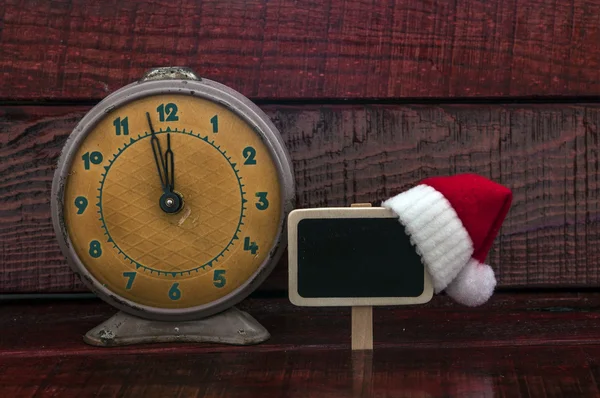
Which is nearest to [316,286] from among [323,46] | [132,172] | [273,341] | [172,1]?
[273,341]

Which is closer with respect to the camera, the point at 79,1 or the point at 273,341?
Answer: the point at 273,341

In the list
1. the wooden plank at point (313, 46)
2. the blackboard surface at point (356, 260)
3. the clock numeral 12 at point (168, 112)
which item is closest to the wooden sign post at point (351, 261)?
the blackboard surface at point (356, 260)

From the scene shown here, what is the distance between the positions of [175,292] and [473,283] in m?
0.39

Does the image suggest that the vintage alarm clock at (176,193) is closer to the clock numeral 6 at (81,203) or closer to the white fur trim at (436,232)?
the clock numeral 6 at (81,203)

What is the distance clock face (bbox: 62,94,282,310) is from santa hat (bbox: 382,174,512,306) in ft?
0.61

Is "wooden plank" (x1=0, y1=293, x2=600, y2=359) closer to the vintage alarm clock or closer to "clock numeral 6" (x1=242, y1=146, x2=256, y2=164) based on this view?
the vintage alarm clock

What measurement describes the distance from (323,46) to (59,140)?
1.44 feet

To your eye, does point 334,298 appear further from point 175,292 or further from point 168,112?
point 168,112

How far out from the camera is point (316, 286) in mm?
1096

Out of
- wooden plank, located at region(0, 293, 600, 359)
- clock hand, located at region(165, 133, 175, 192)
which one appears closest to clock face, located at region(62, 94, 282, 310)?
clock hand, located at region(165, 133, 175, 192)

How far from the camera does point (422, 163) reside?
4.47 ft

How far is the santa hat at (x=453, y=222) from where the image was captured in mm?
1064

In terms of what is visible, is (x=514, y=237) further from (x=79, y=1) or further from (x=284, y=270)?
(x=79, y=1)

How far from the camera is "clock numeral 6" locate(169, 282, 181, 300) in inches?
45.3
